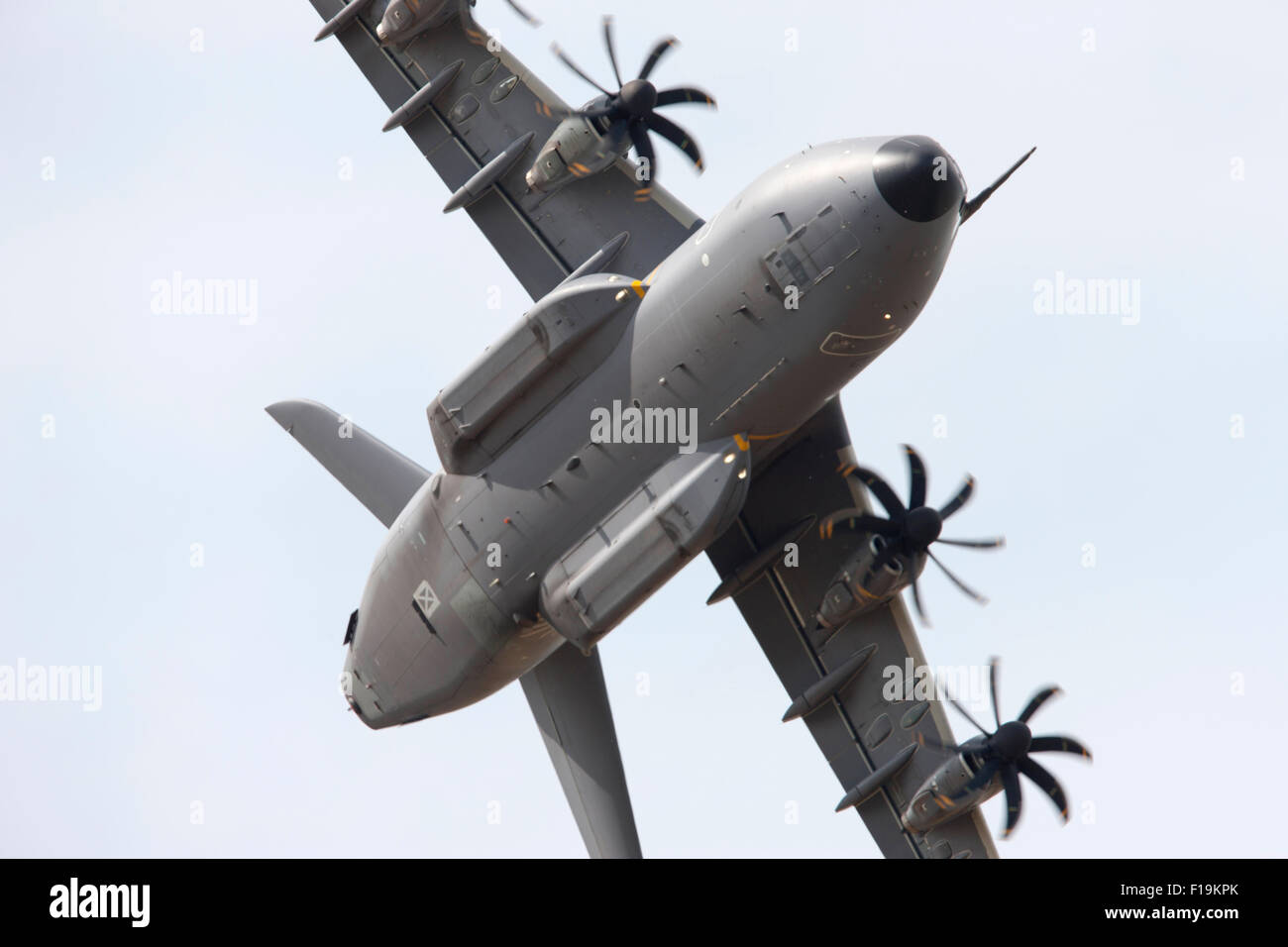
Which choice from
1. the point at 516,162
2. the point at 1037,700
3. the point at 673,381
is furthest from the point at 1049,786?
the point at 516,162

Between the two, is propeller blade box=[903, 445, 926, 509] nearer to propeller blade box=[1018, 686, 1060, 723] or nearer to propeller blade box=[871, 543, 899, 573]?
propeller blade box=[871, 543, 899, 573]

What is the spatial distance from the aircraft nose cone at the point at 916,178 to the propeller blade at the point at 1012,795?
12788 mm

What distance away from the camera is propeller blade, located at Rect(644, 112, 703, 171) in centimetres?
3469

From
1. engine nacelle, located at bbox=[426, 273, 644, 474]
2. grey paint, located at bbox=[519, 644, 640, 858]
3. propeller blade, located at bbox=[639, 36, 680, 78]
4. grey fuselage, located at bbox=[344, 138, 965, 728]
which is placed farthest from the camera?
grey paint, located at bbox=[519, 644, 640, 858]

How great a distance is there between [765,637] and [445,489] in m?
8.39

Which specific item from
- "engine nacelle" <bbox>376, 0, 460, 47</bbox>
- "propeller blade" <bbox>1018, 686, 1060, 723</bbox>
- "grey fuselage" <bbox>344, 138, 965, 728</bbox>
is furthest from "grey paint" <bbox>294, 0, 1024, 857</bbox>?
"propeller blade" <bbox>1018, 686, 1060, 723</bbox>

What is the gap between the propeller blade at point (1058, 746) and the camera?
117 feet

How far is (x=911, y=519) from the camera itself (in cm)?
3456

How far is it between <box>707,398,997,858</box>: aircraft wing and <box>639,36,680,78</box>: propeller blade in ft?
27.8

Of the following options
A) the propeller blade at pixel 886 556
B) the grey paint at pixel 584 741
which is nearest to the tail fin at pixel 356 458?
the grey paint at pixel 584 741

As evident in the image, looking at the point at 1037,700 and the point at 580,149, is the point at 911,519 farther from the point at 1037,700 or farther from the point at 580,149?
the point at 580,149

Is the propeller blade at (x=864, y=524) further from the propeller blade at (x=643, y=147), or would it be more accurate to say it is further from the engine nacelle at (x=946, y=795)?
the propeller blade at (x=643, y=147)

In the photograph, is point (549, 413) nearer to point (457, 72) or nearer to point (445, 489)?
point (445, 489)

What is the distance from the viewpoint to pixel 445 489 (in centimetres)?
3353
